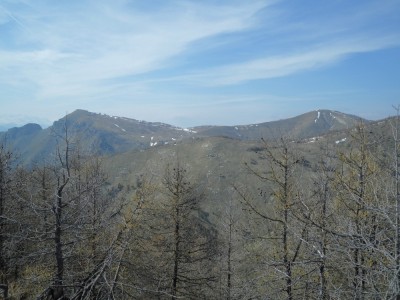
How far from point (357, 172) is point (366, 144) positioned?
1102 millimetres

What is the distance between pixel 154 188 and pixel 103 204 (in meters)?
2.72

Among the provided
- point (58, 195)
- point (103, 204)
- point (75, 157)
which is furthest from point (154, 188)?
point (58, 195)

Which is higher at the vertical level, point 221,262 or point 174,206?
point 174,206

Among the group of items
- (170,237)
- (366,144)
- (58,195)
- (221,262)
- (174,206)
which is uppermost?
(366,144)

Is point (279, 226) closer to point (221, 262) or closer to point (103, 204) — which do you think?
point (103, 204)

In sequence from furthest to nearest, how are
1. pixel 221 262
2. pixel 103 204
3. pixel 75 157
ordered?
1. pixel 221 262
2. pixel 75 157
3. pixel 103 204

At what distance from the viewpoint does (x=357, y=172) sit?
511 inches

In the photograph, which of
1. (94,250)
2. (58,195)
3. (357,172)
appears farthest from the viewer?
(94,250)

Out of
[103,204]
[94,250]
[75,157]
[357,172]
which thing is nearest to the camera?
[357,172]

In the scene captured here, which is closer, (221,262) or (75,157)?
(75,157)

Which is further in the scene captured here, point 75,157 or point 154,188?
point 75,157

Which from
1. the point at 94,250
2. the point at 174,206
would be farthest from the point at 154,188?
the point at 94,250

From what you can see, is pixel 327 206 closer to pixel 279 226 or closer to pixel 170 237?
pixel 279 226

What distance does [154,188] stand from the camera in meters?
18.9
